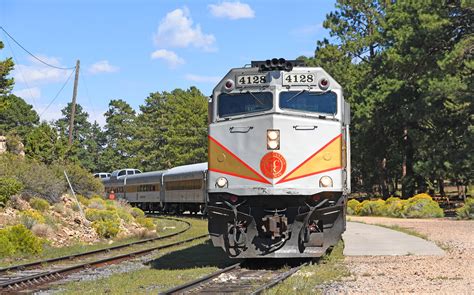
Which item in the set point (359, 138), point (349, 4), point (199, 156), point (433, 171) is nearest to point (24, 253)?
point (433, 171)

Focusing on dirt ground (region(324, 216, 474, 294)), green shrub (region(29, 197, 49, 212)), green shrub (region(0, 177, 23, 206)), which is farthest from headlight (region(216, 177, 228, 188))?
green shrub (region(29, 197, 49, 212))

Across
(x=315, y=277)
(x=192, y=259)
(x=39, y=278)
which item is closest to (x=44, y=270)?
A: (x=39, y=278)

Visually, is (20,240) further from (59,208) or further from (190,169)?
(190,169)

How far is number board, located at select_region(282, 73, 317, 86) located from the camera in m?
13.0

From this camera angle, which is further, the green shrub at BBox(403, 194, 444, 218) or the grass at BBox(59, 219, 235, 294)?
the green shrub at BBox(403, 194, 444, 218)

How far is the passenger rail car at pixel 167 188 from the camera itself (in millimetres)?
38844

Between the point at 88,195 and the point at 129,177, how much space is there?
17983mm

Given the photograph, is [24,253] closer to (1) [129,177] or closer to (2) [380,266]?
(2) [380,266]

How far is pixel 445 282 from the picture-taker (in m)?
10.9

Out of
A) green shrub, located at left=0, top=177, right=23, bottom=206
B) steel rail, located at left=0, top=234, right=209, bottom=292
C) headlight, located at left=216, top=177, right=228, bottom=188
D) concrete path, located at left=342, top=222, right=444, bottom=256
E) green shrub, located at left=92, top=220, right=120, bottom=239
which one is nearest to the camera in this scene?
steel rail, located at left=0, top=234, right=209, bottom=292

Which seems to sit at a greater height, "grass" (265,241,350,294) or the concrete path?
the concrete path

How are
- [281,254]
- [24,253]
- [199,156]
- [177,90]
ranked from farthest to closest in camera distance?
[177,90] → [199,156] → [24,253] → [281,254]

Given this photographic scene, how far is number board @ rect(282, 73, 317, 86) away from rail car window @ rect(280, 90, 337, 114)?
194 mm

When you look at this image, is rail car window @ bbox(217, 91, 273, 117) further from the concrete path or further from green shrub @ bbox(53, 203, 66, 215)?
green shrub @ bbox(53, 203, 66, 215)
